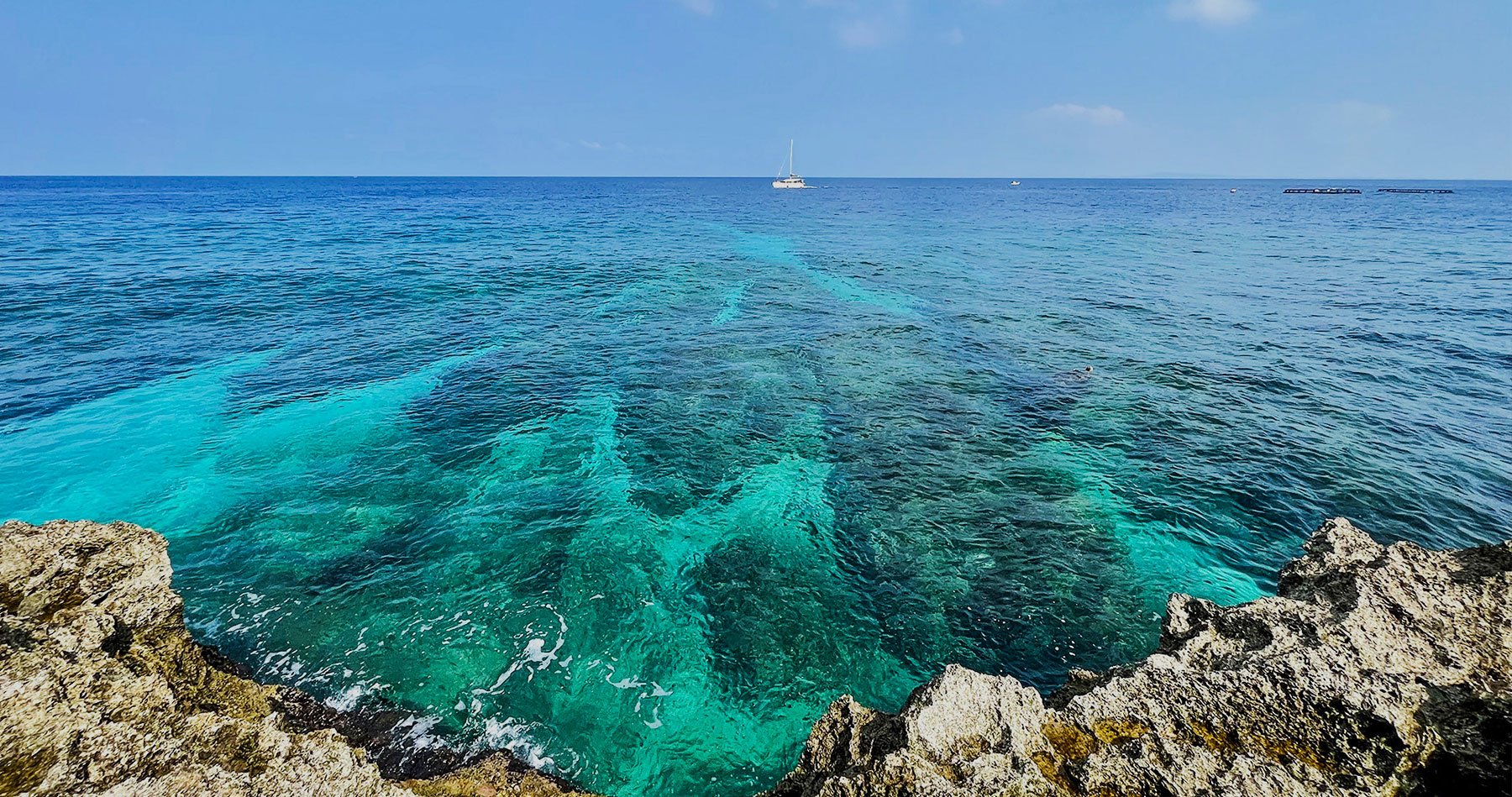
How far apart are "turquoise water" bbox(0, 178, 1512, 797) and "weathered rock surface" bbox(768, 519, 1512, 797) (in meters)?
4.07

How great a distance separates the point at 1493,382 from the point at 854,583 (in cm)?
2663

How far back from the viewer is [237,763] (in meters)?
5.88

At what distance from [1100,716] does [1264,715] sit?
1505 mm

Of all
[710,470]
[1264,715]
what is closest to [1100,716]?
[1264,715]

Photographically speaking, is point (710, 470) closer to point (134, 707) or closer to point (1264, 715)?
point (134, 707)

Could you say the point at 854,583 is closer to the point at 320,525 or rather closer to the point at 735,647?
the point at 735,647

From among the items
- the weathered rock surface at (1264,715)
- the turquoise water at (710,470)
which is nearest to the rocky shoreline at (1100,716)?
the weathered rock surface at (1264,715)

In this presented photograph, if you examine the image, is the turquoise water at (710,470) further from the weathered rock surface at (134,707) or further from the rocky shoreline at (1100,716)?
the rocky shoreline at (1100,716)

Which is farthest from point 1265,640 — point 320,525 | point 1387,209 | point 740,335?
point 1387,209

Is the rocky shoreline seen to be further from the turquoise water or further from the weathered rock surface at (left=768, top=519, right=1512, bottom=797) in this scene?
the turquoise water

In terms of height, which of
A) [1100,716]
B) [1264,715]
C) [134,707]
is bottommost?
[134,707]

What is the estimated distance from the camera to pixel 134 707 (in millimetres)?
6395

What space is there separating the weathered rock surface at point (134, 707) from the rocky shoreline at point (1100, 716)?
0.02 metres

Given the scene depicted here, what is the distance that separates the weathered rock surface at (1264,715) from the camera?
16.9 feet
